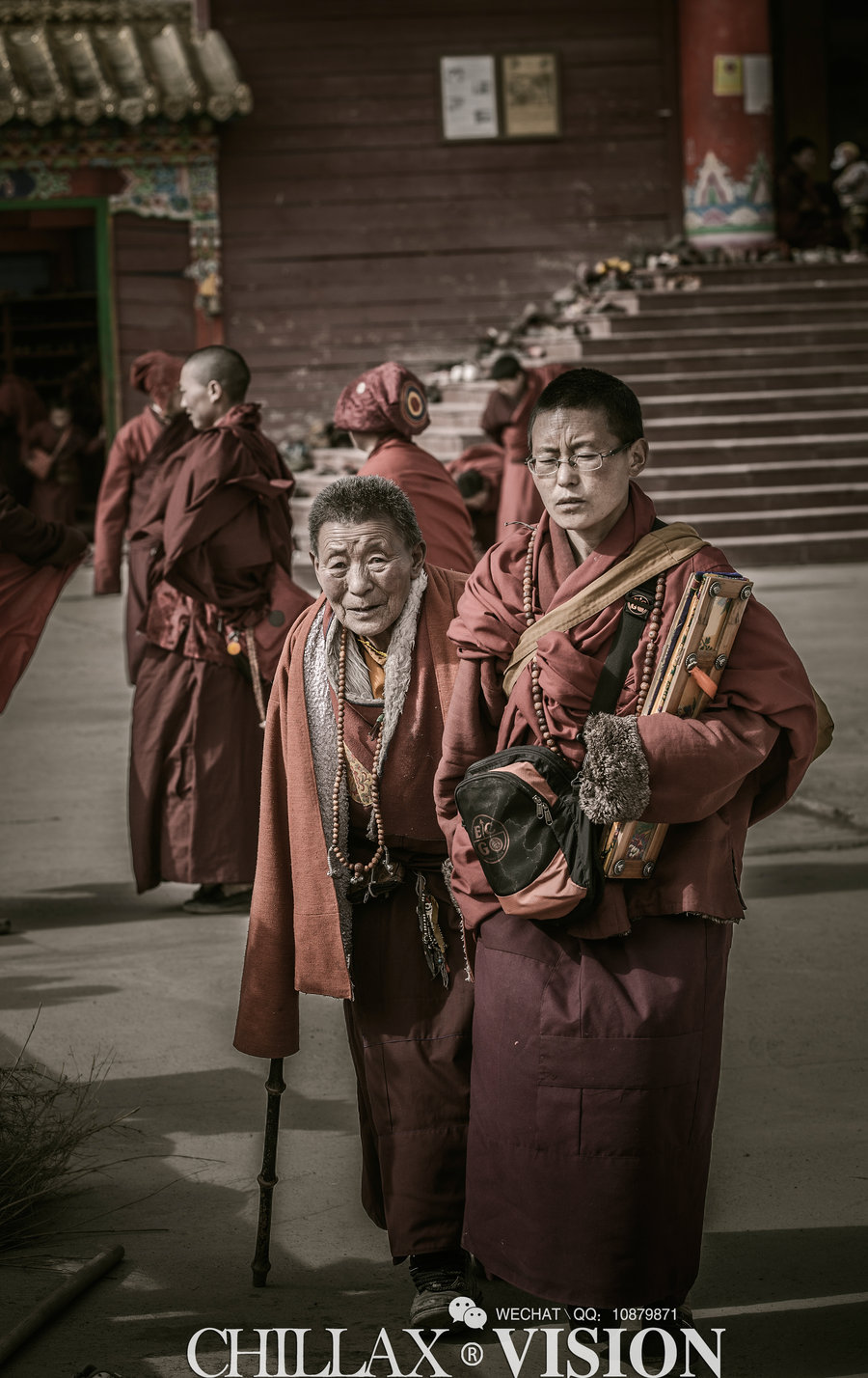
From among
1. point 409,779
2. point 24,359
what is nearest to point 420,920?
point 409,779

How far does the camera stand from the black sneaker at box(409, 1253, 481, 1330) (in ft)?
9.71

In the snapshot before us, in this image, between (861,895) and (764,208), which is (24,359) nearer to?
(764,208)

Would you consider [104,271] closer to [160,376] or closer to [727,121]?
[727,121]

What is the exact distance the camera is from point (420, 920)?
316 centimetres

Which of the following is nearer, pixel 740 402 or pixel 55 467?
pixel 740 402

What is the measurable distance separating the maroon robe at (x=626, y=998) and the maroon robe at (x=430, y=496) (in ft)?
7.59

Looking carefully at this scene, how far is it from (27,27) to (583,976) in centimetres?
1514

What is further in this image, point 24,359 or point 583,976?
point 24,359

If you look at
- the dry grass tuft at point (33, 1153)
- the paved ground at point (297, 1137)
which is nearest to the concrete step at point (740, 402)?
→ the paved ground at point (297, 1137)

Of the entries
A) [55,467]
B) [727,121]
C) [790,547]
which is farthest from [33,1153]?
[727,121]

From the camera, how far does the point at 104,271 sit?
15844mm

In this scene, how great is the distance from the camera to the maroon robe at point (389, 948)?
3.09 metres

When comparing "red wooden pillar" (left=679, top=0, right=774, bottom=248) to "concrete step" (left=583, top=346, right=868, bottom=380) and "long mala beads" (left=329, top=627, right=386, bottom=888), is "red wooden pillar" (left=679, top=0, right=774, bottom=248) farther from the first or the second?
"long mala beads" (left=329, top=627, right=386, bottom=888)

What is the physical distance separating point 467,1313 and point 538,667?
44.0 inches
